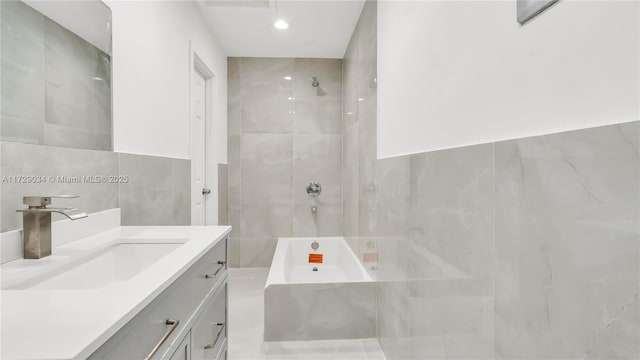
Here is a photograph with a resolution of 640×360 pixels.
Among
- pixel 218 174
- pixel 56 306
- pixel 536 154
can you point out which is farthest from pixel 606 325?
pixel 218 174

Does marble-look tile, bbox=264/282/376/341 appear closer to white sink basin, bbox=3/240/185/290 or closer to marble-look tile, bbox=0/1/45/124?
white sink basin, bbox=3/240/185/290

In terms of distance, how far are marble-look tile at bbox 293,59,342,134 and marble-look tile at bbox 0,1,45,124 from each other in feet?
8.90

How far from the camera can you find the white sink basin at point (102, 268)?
0.85 metres

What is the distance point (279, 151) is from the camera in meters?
3.71

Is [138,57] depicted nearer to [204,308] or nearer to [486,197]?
[204,308]

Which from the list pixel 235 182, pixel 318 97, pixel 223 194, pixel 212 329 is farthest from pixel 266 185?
pixel 212 329

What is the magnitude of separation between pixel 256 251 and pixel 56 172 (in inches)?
107

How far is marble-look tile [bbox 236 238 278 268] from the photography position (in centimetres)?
371

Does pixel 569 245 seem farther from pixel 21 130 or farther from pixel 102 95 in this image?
pixel 102 95

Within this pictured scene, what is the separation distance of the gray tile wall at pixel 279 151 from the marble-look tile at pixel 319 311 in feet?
4.98

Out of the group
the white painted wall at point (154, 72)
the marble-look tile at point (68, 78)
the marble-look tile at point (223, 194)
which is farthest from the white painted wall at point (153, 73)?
the marble-look tile at point (223, 194)

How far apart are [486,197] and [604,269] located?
0.39 metres

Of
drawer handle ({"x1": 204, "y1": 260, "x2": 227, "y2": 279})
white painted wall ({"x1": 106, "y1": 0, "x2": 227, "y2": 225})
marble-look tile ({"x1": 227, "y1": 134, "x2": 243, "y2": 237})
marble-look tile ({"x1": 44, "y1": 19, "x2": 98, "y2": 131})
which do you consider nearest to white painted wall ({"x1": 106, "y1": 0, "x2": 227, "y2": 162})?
white painted wall ({"x1": 106, "y1": 0, "x2": 227, "y2": 225})

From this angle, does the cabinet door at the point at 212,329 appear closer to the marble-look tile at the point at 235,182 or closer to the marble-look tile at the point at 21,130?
the marble-look tile at the point at 21,130
